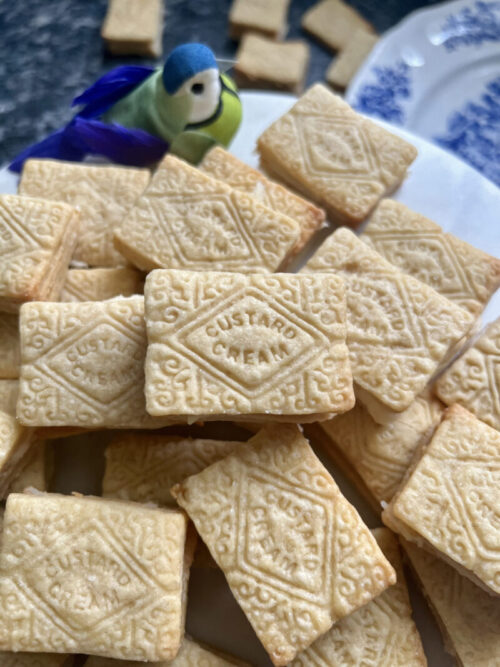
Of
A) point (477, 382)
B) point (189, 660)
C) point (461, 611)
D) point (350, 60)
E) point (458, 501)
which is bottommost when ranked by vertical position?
point (189, 660)

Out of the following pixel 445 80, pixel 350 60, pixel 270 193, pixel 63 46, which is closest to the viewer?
pixel 270 193

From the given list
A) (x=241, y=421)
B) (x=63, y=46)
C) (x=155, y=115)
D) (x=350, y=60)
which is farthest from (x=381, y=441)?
(x=63, y=46)

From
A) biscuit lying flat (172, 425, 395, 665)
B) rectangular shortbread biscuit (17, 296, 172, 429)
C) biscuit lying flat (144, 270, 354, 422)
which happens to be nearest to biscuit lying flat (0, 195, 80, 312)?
rectangular shortbread biscuit (17, 296, 172, 429)

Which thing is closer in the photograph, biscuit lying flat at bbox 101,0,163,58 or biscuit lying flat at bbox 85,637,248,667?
biscuit lying flat at bbox 85,637,248,667

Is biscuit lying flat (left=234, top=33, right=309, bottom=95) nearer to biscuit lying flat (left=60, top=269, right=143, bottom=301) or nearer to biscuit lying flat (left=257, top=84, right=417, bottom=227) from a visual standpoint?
biscuit lying flat (left=257, top=84, right=417, bottom=227)

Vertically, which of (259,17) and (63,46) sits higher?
(259,17)

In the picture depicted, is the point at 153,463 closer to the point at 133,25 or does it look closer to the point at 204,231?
the point at 204,231

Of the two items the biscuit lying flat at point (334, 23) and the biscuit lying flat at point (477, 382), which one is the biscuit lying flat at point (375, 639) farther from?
the biscuit lying flat at point (334, 23)
